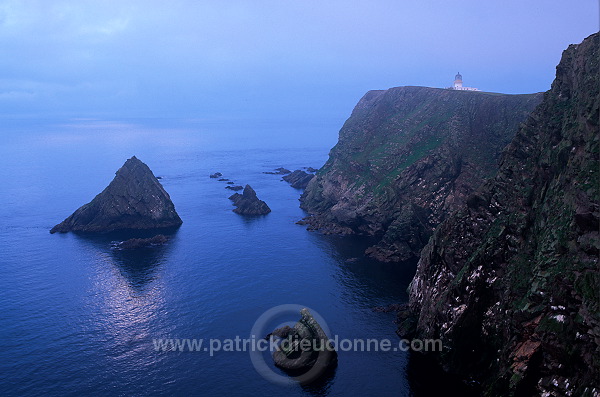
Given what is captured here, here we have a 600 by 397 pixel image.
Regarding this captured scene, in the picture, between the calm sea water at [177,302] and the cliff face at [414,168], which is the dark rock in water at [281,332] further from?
the cliff face at [414,168]

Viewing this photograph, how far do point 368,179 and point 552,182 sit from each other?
3523 inches

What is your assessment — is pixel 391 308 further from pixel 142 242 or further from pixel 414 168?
pixel 142 242

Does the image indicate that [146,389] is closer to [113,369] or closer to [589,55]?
[113,369]

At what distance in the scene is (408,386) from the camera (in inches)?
2506

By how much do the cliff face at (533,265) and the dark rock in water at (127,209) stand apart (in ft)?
326

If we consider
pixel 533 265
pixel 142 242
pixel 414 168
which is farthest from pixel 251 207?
pixel 533 265

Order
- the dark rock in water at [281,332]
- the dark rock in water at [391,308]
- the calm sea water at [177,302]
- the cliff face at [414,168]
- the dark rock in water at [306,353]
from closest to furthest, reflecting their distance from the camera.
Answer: the calm sea water at [177,302] → the dark rock in water at [306,353] → the dark rock in water at [281,332] → the dark rock in water at [391,308] → the cliff face at [414,168]

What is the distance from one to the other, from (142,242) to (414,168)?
294ft

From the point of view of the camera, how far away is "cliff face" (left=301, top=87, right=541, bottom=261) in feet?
399

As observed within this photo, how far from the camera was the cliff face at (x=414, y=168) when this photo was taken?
122m

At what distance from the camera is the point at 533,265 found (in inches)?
2387

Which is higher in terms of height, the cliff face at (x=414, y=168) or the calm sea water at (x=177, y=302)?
the cliff face at (x=414, y=168)

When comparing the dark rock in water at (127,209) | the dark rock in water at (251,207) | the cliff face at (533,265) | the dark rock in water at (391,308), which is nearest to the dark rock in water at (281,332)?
the dark rock in water at (391,308)

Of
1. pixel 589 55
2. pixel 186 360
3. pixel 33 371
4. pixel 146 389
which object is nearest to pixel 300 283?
pixel 186 360
